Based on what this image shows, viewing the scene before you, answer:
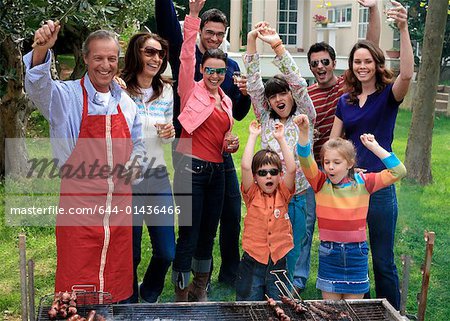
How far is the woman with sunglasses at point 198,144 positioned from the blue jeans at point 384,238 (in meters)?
1.06

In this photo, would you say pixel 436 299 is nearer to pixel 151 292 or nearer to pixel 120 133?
pixel 151 292

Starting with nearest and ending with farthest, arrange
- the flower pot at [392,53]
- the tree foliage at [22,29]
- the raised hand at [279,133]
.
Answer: the raised hand at [279,133] < the tree foliage at [22,29] < the flower pot at [392,53]

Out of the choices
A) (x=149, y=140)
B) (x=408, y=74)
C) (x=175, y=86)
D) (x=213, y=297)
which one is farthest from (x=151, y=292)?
(x=408, y=74)

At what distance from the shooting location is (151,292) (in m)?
4.68

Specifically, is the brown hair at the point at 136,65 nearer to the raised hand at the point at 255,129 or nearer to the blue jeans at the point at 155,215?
the blue jeans at the point at 155,215

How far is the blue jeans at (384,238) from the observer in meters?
4.17

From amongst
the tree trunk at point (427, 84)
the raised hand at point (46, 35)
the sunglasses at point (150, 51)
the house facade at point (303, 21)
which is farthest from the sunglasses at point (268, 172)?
the house facade at point (303, 21)

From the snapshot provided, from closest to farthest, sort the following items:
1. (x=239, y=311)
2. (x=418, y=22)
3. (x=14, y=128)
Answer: (x=239, y=311)
(x=14, y=128)
(x=418, y=22)

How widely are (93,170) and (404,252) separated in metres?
3.80

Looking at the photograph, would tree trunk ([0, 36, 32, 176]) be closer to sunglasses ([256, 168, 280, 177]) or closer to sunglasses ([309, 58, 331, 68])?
sunglasses ([309, 58, 331, 68])

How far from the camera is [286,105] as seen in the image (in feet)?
14.6

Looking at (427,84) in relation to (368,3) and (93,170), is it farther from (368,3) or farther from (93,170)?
(93,170)

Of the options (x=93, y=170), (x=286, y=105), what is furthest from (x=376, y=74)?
(x=93, y=170)

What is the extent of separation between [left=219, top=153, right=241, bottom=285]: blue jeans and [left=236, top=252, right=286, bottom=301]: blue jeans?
839 mm
